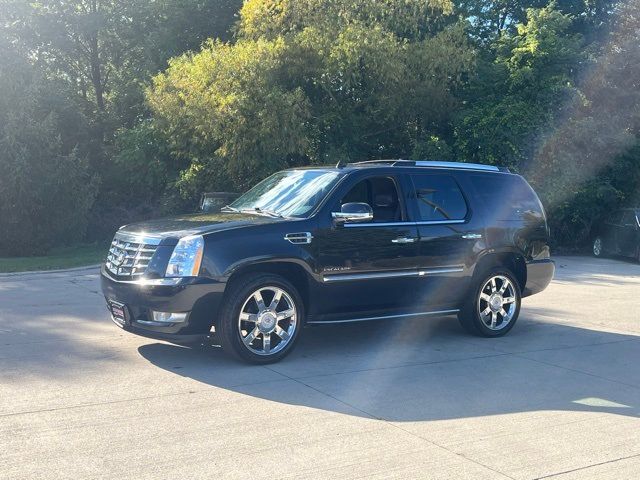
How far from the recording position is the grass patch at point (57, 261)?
14.9 m

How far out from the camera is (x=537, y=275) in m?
9.50

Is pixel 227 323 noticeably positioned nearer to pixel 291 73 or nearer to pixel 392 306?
pixel 392 306

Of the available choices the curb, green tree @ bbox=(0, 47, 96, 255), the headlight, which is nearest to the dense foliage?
green tree @ bbox=(0, 47, 96, 255)

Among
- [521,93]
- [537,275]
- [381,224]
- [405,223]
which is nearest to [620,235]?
[521,93]

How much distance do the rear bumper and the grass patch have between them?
9.41m

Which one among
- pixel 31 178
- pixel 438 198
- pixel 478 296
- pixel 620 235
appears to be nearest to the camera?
pixel 438 198

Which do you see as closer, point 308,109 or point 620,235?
point 308,109

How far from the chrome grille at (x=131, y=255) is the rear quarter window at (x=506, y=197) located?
13.3 feet

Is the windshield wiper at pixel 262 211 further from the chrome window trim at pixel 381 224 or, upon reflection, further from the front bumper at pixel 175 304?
the front bumper at pixel 175 304

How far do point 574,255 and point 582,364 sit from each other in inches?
589

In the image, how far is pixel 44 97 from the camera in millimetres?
21969

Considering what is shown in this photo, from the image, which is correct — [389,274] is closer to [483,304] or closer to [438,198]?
[438,198]

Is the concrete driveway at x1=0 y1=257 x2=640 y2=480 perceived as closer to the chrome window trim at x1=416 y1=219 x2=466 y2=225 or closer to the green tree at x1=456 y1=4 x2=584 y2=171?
the chrome window trim at x1=416 y1=219 x2=466 y2=225

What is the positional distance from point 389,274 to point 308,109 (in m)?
12.1
